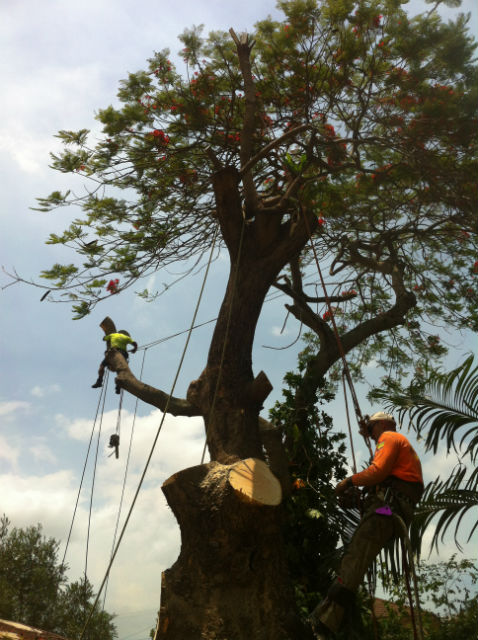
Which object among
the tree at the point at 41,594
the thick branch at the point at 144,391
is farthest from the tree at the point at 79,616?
the thick branch at the point at 144,391

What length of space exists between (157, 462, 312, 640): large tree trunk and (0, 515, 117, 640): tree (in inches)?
280

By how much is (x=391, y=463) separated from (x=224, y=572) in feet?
4.66

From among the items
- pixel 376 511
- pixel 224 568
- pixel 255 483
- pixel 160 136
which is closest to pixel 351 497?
pixel 376 511

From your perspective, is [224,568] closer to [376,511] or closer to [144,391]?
[376,511]

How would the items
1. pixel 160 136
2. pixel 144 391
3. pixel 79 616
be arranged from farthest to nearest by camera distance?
1. pixel 79 616
2. pixel 160 136
3. pixel 144 391

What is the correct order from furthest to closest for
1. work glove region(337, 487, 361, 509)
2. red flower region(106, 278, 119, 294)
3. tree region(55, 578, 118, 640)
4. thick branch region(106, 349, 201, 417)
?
1. tree region(55, 578, 118, 640)
2. red flower region(106, 278, 119, 294)
3. thick branch region(106, 349, 201, 417)
4. work glove region(337, 487, 361, 509)

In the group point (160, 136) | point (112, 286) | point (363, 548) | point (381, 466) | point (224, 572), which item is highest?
point (160, 136)

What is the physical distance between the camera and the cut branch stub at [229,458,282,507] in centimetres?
381

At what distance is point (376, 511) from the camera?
370 centimetres

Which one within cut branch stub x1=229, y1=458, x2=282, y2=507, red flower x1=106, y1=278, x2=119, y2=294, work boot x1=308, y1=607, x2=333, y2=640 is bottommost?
work boot x1=308, y1=607, x2=333, y2=640

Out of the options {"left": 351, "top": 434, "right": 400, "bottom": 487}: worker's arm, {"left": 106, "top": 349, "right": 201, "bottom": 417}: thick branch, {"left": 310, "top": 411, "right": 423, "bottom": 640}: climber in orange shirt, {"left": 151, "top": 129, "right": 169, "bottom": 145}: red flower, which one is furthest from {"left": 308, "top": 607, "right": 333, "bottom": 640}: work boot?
{"left": 151, "top": 129, "right": 169, "bottom": 145}: red flower

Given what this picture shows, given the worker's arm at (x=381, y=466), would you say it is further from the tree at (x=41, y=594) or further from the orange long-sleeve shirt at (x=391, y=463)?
the tree at (x=41, y=594)

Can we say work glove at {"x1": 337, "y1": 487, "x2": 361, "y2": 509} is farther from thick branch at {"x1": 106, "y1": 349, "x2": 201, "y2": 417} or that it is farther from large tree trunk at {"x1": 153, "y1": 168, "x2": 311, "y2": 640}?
thick branch at {"x1": 106, "y1": 349, "x2": 201, "y2": 417}

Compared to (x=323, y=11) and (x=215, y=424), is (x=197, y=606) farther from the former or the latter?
(x=323, y=11)
